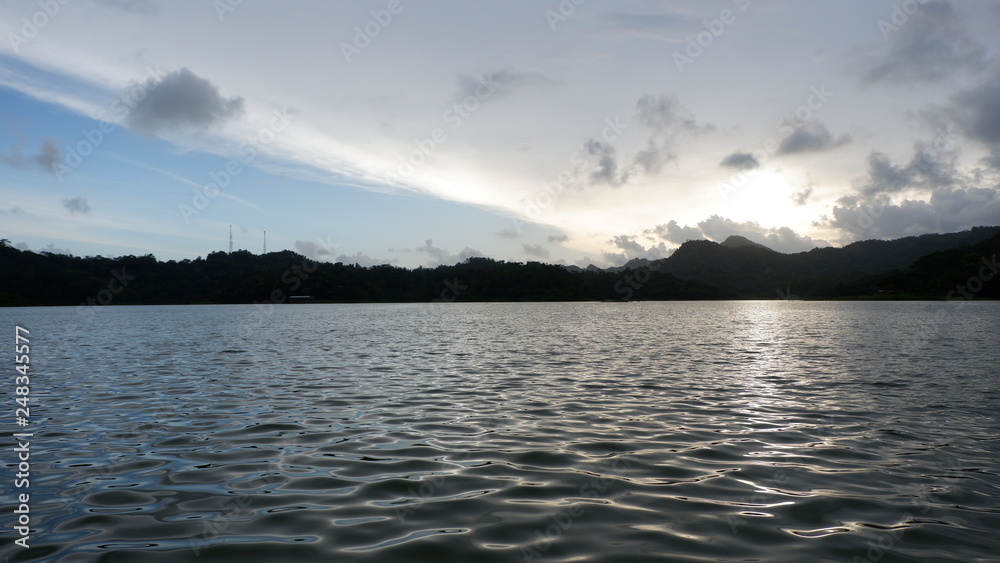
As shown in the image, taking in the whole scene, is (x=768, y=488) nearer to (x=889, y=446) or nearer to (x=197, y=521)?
(x=889, y=446)

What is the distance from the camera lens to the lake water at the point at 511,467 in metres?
7.98

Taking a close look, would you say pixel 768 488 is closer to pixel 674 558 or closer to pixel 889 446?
pixel 674 558

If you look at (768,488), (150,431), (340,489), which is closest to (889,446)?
(768,488)

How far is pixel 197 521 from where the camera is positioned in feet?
28.8

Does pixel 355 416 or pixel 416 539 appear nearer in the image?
pixel 416 539

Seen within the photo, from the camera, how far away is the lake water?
7977mm

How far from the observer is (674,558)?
7391 millimetres

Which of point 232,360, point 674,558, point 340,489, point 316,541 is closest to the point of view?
point 674,558

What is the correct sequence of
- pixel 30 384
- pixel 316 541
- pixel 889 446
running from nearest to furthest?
pixel 316 541 → pixel 889 446 → pixel 30 384

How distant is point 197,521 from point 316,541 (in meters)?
2.31

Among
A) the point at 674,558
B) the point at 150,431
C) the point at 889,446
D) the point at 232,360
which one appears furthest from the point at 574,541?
the point at 232,360

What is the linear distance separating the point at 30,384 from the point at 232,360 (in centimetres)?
1092

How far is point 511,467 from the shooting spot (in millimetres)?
11742

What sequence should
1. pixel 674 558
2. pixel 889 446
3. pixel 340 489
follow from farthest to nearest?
pixel 889 446 → pixel 340 489 → pixel 674 558
